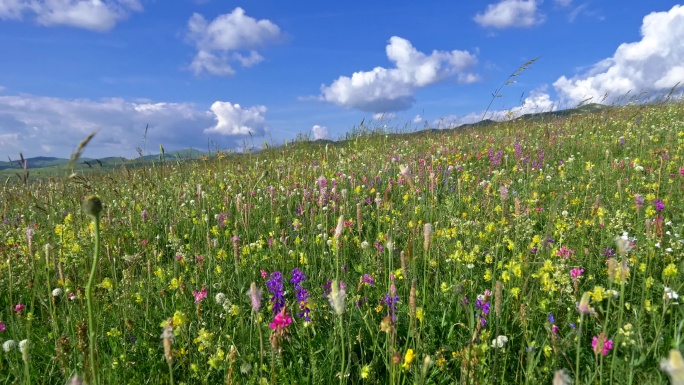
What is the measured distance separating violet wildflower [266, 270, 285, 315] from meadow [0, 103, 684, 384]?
0.02m

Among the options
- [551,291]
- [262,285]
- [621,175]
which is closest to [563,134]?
[621,175]

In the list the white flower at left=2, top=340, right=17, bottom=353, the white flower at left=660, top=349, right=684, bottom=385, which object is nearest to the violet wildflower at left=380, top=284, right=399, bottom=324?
the white flower at left=660, top=349, right=684, bottom=385

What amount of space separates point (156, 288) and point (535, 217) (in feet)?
10.9

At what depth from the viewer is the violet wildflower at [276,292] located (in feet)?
7.65

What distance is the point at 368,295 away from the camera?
264 cm

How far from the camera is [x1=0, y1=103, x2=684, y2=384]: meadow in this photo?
1.79 meters

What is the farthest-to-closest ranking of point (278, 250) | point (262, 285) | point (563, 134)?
point (563, 134), point (278, 250), point (262, 285)

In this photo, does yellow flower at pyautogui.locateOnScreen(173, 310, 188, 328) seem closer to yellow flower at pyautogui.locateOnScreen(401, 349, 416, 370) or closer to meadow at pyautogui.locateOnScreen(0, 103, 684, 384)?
meadow at pyautogui.locateOnScreen(0, 103, 684, 384)

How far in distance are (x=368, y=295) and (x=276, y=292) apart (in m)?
0.58

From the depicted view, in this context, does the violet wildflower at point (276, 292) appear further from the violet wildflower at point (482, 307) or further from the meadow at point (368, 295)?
the violet wildflower at point (482, 307)

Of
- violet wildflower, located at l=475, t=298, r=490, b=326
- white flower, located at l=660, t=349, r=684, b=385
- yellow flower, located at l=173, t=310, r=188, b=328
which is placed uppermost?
white flower, located at l=660, t=349, r=684, b=385

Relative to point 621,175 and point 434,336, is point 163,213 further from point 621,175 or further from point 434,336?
point 621,175

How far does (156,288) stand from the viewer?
2.98m

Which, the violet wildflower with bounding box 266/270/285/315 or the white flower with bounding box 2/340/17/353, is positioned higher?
the violet wildflower with bounding box 266/270/285/315
